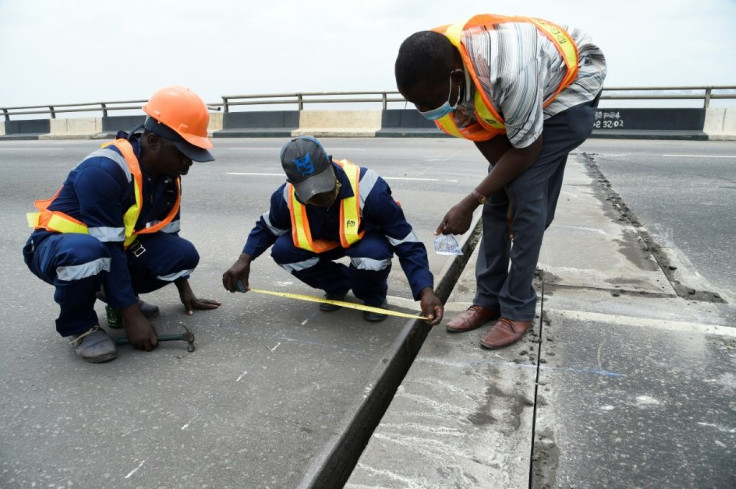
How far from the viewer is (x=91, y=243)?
8.21ft

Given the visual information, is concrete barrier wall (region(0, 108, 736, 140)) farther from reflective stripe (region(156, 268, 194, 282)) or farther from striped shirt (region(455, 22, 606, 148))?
reflective stripe (region(156, 268, 194, 282))

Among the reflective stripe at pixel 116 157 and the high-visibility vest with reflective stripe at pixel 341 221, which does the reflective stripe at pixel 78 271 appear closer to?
the reflective stripe at pixel 116 157

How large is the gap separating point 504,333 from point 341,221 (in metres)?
0.96

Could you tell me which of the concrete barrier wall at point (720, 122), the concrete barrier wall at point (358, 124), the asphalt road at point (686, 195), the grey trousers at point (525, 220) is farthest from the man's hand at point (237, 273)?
the concrete barrier wall at point (720, 122)

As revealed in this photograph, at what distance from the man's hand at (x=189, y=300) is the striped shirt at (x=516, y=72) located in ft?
6.01

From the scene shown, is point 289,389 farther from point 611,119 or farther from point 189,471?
point 611,119

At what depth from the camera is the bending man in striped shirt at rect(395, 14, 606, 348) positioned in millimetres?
2117

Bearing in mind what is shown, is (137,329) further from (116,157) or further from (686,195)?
(686,195)

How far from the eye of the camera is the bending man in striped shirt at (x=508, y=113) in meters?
2.12

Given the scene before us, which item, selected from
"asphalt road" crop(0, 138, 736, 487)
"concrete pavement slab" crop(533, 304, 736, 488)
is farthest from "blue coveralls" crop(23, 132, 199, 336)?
"concrete pavement slab" crop(533, 304, 736, 488)

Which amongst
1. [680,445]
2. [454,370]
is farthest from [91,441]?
[680,445]

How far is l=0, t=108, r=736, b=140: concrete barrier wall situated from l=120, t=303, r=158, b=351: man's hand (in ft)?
41.6

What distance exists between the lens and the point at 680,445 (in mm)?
1881

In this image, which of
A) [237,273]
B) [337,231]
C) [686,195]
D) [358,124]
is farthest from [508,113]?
[358,124]
